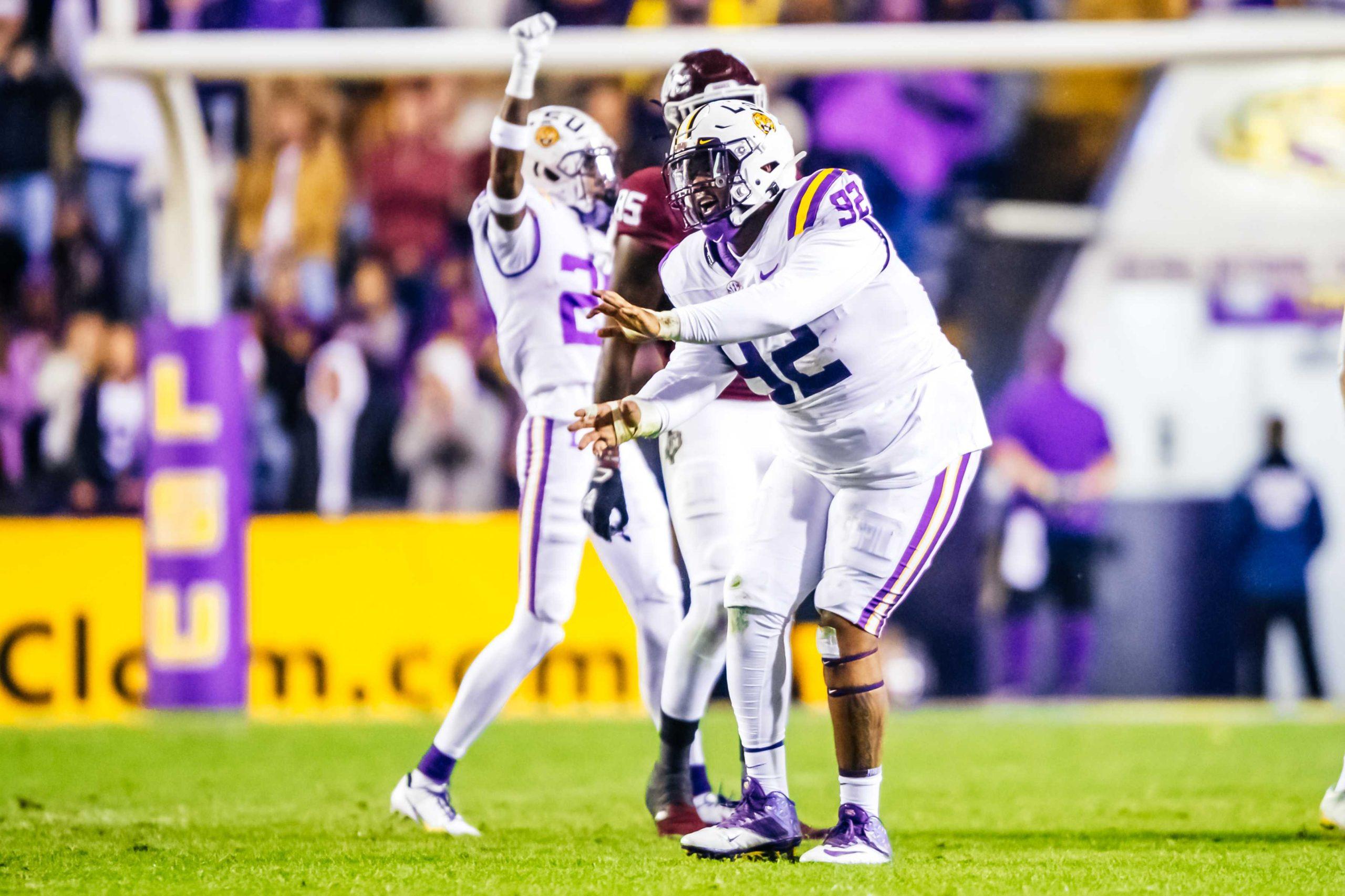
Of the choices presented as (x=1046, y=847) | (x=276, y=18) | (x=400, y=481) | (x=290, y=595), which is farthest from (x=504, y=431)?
(x=1046, y=847)

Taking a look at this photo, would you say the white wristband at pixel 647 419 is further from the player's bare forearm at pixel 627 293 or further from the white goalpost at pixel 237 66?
the white goalpost at pixel 237 66

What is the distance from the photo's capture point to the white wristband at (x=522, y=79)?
5.32 meters

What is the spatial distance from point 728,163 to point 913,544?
1.08 m

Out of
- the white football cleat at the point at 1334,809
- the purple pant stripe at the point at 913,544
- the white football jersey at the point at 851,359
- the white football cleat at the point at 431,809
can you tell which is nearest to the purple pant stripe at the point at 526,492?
the white football cleat at the point at 431,809

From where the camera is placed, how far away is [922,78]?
1058cm

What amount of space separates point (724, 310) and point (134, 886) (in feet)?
6.52

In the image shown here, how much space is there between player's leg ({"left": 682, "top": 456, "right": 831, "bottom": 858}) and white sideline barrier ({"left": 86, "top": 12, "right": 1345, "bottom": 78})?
3304 millimetres

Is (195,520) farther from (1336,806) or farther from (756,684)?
(1336,806)

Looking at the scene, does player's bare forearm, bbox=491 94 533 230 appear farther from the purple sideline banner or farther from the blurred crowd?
the blurred crowd

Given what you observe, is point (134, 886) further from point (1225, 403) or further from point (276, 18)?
point (1225, 403)

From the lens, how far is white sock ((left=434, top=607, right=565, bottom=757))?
5484mm

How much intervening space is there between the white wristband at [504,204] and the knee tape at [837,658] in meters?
1.69

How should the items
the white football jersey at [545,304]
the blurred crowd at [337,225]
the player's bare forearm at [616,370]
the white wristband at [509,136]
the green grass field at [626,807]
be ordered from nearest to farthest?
the green grass field at [626,807], the white wristband at [509,136], the player's bare forearm at [616,370], the white football jersey at [545,304], the blurred crowd at [337,225]

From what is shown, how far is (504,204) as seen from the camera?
542 centimetres
